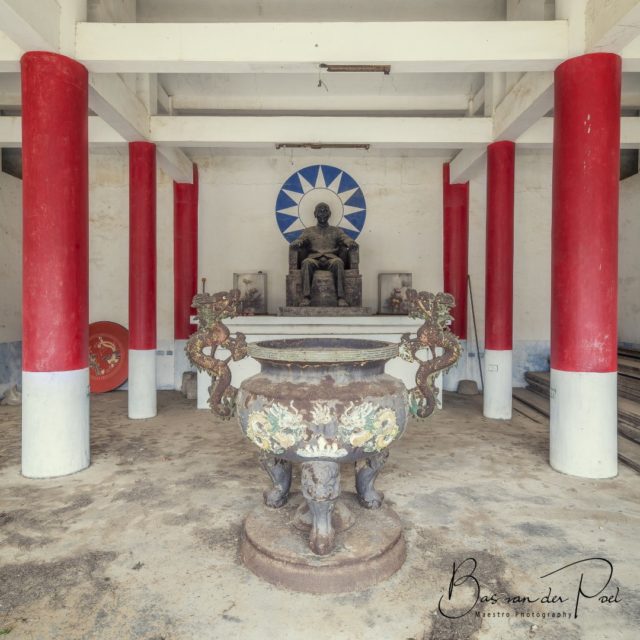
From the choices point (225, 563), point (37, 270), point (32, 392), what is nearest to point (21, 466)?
point (32, 392)

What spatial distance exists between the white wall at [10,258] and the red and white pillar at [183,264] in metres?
2.11

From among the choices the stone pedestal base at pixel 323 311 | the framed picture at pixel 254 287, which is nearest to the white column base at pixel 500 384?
the stone pedestal base at pixel 323 311

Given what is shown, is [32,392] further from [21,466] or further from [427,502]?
[427,502]

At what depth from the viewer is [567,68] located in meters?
3.52

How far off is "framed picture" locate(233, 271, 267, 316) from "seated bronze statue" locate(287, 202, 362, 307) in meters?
1.07

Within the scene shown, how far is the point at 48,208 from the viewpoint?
3.41 meters

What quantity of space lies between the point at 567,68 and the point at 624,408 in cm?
305

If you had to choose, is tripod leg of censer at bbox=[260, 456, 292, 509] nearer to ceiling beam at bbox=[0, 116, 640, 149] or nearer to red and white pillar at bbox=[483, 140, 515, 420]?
red and white pillar at bbox=[483, 140, 515, 420]

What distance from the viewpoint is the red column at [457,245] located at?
7.12m

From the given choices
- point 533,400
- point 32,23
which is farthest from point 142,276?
point 533,400

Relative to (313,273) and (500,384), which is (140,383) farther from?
(500,384)

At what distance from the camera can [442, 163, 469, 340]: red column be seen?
7117 mm

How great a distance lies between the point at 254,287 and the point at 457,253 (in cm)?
315

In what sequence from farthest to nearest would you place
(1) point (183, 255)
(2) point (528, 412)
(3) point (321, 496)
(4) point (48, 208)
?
1. (1) point (183, 255)
2. (2) point (528, 412)
3. (4) point (48, 208)
4. (3) point (321, 496)
